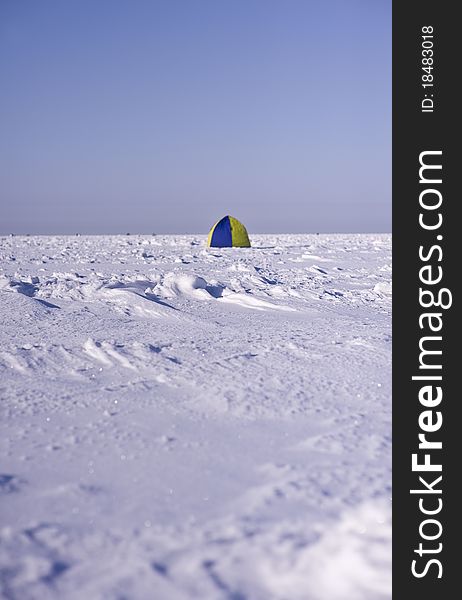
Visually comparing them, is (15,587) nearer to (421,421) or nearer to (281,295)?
(421,421)

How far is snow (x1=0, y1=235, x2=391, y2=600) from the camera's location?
1120 millimetres

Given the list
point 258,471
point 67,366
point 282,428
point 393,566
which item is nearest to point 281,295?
point 67,366

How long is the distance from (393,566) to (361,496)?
0.74 feet

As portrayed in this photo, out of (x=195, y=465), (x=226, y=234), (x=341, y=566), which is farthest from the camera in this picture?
(x=226, y=234)

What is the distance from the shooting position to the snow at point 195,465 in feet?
3.67

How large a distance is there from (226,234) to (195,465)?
16589 mm

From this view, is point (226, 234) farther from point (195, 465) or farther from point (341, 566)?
point (341, 566)

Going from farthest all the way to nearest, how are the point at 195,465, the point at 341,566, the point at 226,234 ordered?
1. the point at 226,234
2. the point at 195,465
3. the point at 341,566

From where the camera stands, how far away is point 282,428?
1846 mm

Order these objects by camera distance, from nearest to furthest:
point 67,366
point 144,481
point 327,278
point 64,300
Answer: point 144,481 → point 67,366 → point 64,300 → point 327,278

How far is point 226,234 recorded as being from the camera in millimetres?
17875

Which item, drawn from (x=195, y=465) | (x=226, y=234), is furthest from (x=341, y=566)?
(x=226, y=234)

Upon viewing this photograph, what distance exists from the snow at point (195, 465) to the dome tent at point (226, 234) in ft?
47.9

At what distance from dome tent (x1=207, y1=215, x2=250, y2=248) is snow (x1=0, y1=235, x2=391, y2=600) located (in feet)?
47.9
